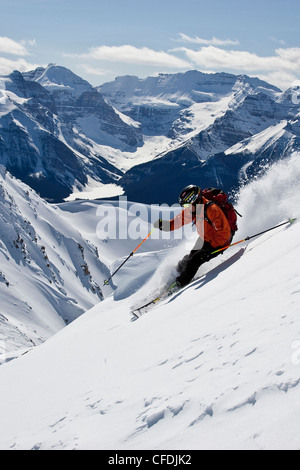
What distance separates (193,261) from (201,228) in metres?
0.89

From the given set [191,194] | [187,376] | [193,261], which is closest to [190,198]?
[191,194]

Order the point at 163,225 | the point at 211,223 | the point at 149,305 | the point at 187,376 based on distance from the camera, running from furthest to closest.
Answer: the point at 163,225
the point at 149,305
the point at 211,223
the point at 187,376

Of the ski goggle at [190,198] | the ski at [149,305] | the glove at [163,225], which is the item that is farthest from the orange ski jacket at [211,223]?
the ski at [149,305]

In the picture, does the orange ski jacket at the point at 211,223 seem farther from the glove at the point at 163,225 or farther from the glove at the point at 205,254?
the glove at the point at 163,225

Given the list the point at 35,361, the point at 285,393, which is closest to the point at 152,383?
the point at 285,393

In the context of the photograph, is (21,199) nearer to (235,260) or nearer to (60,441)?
(235,260)

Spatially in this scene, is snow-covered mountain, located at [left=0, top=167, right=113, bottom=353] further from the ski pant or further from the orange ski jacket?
the orange ski jacket

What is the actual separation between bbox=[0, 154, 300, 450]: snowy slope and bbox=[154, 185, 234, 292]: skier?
855 mm

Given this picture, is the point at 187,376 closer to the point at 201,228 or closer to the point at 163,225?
the point at 201,228

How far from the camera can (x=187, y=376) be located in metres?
5.49

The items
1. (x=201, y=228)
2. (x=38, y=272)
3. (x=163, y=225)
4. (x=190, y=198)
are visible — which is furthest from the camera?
(x=38, y=272)

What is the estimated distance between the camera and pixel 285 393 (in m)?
4.14

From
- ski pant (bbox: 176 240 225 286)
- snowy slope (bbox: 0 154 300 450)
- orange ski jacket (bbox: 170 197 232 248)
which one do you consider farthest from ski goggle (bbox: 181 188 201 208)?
snowy slope (bbox: 0 154 300 450)
